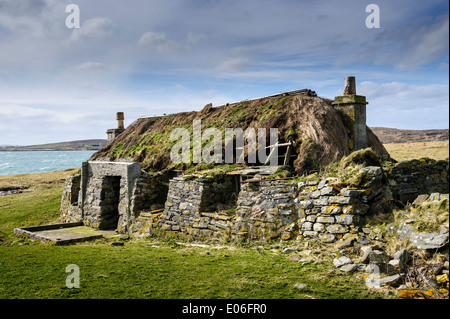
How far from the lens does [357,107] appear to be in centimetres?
1245

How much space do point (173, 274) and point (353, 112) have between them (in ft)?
28.6

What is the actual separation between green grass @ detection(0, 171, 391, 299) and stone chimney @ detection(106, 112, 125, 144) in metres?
10.2

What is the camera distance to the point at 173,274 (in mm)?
7020

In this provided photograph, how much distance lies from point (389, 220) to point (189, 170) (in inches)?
293

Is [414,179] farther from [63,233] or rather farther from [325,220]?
[63,233]

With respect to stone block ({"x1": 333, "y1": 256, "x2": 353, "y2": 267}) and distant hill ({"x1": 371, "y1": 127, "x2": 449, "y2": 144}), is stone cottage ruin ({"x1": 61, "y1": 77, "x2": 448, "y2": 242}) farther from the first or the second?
distant hill ({"x1": 371, "y1": 127, "x2": 449, "y2": 144})

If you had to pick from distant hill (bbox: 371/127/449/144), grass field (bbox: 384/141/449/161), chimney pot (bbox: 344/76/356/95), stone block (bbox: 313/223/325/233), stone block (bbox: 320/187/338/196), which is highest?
distant hill (bbox: 371/127/449/144)

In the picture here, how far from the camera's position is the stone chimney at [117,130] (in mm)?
19814

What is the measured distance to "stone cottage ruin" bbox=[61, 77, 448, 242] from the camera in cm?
846

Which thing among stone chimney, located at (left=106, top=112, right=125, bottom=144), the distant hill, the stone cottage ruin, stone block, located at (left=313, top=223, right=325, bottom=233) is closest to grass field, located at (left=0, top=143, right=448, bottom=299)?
stone block, located at (left=313, top=223, right=325, bottom=233)

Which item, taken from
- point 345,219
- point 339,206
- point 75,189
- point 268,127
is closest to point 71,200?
point 75,189

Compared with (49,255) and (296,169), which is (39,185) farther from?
(296,169)

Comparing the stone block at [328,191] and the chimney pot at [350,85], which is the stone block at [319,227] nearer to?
the stone block at [328,191]
